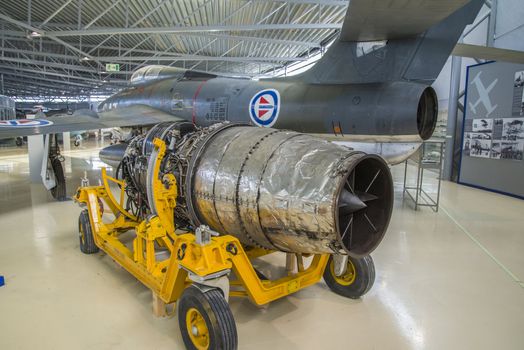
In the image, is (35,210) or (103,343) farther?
(35,210)

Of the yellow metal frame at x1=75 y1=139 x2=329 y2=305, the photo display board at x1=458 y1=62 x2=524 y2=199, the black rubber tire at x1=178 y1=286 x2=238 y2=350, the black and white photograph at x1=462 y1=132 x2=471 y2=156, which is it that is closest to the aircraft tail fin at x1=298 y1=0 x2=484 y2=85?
the yellow metal frame at x1=75 y1=139 x2=329 y2=305

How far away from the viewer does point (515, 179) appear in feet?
25.7

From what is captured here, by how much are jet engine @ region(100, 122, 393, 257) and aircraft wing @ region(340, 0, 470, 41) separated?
7.00 ft

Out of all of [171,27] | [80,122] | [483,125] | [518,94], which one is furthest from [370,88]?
[171,27]

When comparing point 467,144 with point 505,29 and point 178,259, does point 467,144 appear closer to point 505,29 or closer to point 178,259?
point 505,29

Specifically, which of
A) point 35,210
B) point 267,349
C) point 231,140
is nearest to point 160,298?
point 267,349

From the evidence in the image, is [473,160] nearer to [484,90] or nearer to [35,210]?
[484,90]

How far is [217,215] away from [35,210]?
5.22 metres

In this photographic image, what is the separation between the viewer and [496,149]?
8320 mm

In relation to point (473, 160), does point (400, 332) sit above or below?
below

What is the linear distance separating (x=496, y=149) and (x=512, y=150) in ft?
1.52

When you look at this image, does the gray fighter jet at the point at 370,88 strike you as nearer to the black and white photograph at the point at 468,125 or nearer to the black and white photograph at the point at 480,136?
the black and white photograph at the point at 480,136

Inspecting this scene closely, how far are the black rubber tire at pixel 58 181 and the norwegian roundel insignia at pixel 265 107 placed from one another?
3895mm

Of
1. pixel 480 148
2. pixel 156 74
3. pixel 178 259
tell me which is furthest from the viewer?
pixel 156 74
